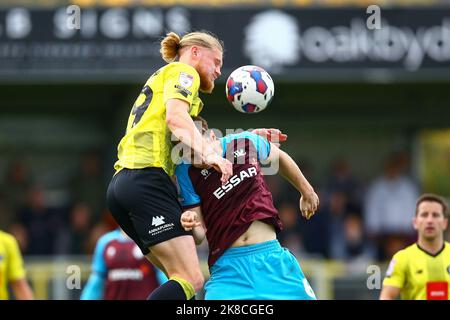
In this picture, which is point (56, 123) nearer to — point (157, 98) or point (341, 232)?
point (341, 232)

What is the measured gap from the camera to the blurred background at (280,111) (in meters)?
13.7

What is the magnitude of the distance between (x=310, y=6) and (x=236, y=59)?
4.17 feet

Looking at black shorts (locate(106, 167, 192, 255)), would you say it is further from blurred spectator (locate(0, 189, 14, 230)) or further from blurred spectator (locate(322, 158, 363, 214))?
blurred spectator (locate(0, 189, 14, 230))

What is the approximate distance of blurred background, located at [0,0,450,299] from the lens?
13727 mm

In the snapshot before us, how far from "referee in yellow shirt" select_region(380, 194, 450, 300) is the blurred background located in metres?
4.08

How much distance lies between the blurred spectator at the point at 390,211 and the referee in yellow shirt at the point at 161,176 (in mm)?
8481

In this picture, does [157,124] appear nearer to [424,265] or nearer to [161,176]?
[161,176]

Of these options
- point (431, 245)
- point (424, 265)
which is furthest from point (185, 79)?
point (431, 245)

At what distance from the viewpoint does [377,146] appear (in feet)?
53.8

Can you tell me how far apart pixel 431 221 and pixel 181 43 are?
271 cm

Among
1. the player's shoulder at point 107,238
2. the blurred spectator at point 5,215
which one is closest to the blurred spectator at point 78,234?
the blurred spectator at point 5,215

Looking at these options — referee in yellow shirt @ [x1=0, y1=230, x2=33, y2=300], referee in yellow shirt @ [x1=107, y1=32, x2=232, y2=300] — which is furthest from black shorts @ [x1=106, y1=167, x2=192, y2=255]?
referee in yellow shirt @ [x1=0, y1=230, x2=33, y2=300]

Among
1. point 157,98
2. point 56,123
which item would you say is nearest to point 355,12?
point 56,123
